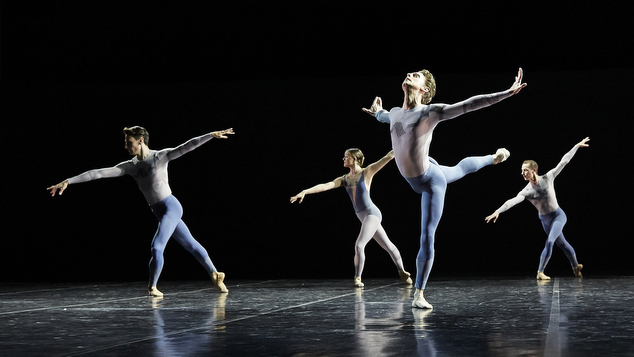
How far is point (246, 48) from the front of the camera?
8.02 m

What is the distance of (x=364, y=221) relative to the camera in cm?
625

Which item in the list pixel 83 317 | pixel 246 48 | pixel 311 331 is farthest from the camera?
pixel 246 48

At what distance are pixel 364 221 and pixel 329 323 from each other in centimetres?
304

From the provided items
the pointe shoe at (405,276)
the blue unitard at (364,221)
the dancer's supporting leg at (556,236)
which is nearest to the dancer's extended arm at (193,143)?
the blue unitard at (364,221)

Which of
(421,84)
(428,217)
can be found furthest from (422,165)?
(421,84)

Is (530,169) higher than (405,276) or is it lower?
higher

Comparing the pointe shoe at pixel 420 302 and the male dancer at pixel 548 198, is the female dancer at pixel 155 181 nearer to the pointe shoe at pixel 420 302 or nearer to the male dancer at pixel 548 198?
the pointe shoe at pixel 420 302

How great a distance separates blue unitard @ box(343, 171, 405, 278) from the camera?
6.20 m

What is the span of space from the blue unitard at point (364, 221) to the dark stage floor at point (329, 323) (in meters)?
0.81

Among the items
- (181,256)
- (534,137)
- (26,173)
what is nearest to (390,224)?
(534,137)

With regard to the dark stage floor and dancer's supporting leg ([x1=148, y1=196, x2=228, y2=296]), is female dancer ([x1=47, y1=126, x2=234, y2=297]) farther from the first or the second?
the dark stage floor

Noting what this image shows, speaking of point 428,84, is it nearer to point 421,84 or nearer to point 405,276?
point 421,84

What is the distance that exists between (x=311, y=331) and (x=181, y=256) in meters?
6.07

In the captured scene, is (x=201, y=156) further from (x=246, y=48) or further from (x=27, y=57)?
(x=27, y=57)
